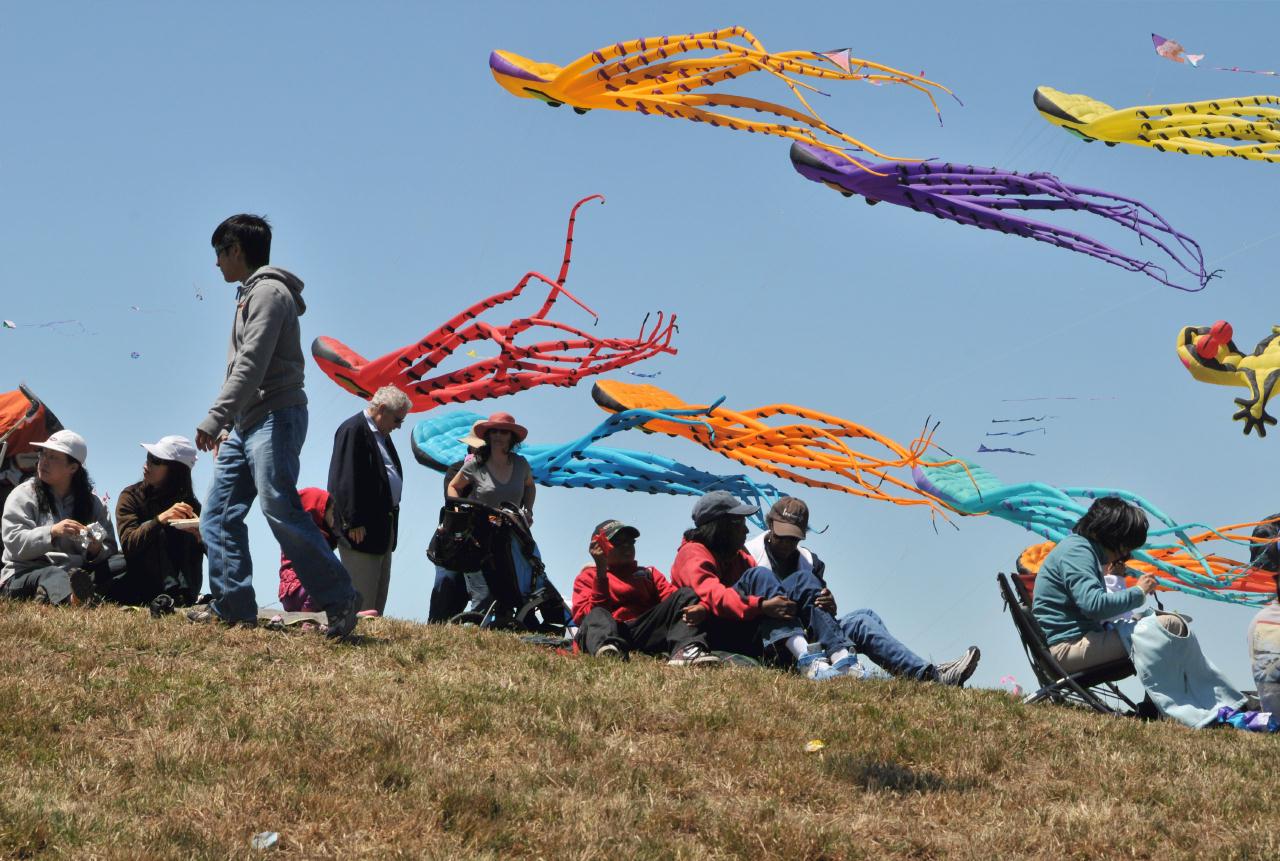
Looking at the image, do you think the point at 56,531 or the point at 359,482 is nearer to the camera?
the point at 56,531

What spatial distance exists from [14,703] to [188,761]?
97 centimetres

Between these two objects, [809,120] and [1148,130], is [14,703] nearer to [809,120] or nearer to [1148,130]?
[809,120]

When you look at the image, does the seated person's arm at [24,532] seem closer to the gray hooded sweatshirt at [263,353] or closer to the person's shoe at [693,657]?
the gray hooded sweatshirt at [263,353]

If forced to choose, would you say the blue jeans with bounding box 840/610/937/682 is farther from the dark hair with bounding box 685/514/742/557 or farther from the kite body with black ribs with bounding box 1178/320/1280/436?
the kite body with black ribs with bounding box 1178/320/1280/436

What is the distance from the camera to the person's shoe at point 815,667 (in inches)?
292

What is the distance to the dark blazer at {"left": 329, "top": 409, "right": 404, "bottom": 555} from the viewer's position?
854cm

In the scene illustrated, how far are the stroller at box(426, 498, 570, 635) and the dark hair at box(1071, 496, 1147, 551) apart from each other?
10.6 feet

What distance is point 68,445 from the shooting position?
817 cm

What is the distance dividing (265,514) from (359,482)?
1.68 m

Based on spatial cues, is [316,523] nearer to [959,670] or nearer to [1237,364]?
[959,670]

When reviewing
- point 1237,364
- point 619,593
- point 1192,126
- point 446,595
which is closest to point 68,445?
point 446,595

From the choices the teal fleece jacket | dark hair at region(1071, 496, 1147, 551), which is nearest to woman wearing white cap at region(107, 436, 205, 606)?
the teal fleece jacket

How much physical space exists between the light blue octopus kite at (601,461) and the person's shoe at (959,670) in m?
5.20

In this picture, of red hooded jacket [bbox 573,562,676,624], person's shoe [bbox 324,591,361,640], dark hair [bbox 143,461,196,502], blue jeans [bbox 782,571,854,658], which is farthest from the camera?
dark hair [bbox 143,461,196,502]
